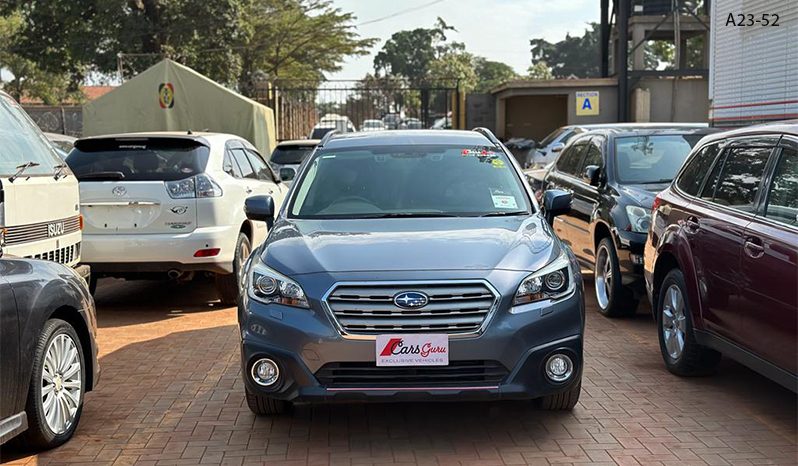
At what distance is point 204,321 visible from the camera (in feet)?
26.8

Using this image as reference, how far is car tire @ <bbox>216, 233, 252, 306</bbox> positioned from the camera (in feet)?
28.2

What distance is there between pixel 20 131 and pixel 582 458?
13.1 ft

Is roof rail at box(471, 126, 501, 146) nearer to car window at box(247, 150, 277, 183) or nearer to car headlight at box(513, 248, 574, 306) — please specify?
car headlight at box(513, 248, 574, 306)

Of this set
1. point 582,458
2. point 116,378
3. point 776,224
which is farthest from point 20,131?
point 776,224

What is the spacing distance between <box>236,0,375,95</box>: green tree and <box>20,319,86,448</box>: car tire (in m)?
37.7

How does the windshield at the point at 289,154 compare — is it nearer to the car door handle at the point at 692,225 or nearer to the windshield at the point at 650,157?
the windshield at the point at 650,157

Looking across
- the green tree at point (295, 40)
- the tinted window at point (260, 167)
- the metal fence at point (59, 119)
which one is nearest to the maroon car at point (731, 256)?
the tinted window at point (260, 167)

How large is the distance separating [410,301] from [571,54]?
123 m

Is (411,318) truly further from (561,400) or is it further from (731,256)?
(731,256)

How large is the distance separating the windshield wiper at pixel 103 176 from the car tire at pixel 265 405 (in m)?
3.87

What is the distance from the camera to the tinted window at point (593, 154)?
29.3 ft

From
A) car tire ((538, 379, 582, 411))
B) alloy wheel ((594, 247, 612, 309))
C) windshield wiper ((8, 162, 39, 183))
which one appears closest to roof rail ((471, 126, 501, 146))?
alloy wheel ((594, 247, 612, 309))

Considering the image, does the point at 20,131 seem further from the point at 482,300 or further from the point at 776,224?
the point at 776,224

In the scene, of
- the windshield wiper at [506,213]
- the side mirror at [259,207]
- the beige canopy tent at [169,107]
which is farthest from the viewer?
the beige canopy tent at [169,107]
